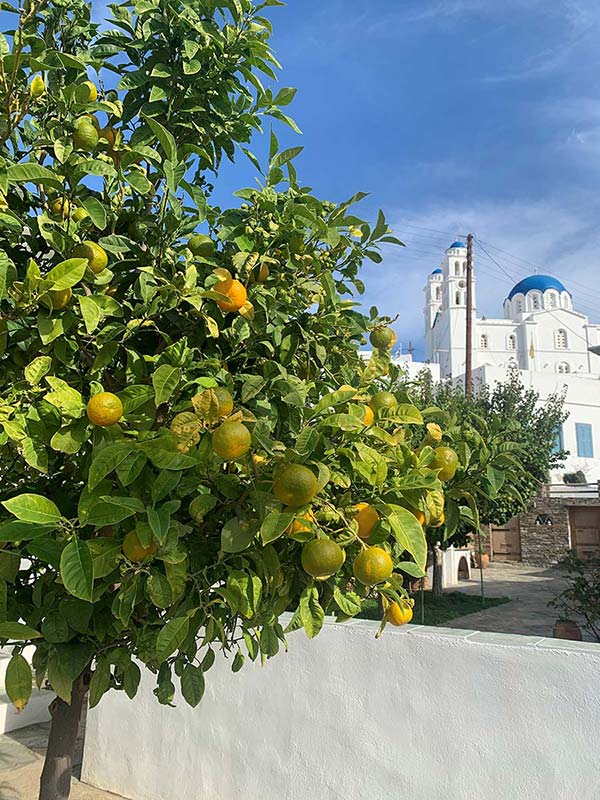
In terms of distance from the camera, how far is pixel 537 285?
50.1 m

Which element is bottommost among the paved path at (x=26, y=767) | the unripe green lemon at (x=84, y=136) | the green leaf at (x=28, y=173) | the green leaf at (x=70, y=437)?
the paved path at (x=26, y=767)

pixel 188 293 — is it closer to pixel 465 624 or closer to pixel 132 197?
pixel 132 197

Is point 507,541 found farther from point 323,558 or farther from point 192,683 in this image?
point 323,558

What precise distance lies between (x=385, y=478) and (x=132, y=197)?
1.01m

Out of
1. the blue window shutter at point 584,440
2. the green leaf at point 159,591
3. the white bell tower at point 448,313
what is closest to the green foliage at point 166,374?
the green leaf at point 159,591

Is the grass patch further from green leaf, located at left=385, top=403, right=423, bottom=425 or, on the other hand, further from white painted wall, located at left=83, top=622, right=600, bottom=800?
green leaf, located at left=385, top=403, right=423, bottom=425

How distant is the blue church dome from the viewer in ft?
163

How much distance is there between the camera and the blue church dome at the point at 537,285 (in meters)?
49.8

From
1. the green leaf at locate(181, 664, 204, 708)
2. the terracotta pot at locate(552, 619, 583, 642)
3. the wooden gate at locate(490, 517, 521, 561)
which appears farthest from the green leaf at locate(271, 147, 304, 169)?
the wooden gate at locate(490, 517, 521, 561)

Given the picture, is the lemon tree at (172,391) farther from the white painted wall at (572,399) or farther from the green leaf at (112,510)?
the white painted wall at (572,399)

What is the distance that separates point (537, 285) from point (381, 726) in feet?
169

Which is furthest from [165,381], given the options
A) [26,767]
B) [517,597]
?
[517,597]

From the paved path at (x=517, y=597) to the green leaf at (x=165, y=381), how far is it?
749 cm

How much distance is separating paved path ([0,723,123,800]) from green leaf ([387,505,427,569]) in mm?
3711
